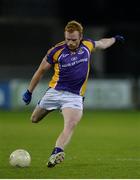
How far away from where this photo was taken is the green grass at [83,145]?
11.0 meters

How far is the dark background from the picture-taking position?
32.8 metres

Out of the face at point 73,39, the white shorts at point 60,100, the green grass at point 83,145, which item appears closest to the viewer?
the green grass at point 83,145

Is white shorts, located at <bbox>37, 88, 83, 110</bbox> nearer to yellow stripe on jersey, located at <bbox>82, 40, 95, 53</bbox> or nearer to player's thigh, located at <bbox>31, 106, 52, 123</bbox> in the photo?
player's thigh, located at <bbox>31, 106, 52, 123</bbox>

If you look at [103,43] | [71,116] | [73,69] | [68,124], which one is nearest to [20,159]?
[68,124]

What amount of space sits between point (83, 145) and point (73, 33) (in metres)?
4.87

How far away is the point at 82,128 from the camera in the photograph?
69.7 feet

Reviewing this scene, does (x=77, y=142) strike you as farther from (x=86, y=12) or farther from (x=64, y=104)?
(x=86, y=12)

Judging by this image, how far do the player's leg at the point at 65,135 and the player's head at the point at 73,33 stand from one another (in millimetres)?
1046

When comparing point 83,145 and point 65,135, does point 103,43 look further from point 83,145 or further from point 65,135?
point 83,145

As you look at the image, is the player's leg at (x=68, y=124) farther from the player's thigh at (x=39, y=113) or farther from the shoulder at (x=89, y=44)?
the shoulder at (x=89, y=44)

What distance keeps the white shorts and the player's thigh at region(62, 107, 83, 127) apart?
0.07 m

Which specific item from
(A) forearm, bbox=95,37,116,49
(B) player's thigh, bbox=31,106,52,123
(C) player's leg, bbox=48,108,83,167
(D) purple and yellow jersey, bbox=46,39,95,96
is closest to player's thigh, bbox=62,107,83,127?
(C) player's leg, bbox=48,108,83,167

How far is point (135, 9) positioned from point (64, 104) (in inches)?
843

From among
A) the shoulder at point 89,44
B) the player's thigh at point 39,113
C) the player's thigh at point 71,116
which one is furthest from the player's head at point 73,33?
the player's thigh at point 39,113
